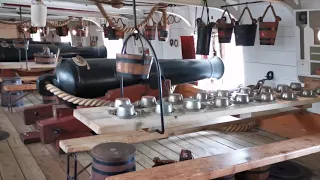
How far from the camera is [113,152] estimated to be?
5.64 feet

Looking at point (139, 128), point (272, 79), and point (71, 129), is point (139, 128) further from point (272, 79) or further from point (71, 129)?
point (272, 79)

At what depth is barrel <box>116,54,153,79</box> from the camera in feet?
6.10

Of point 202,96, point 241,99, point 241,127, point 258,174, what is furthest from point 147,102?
point 241,127

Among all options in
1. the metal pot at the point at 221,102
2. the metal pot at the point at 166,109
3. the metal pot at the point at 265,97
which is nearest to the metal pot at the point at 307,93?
the metal pot at the point at 265,97

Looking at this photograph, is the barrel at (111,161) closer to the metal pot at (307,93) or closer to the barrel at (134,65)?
Answer: the barrel at (134,65)

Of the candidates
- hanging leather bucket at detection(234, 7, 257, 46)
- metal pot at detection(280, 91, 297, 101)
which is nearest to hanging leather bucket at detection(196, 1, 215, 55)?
hanging leather bucket at detection(234, 7, 257, 46)

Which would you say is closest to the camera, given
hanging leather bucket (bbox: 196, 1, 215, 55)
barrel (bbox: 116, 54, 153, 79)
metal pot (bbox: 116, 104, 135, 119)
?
barrel (bbox: 116, 54, 153, 79)

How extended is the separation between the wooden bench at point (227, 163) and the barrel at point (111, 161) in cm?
6

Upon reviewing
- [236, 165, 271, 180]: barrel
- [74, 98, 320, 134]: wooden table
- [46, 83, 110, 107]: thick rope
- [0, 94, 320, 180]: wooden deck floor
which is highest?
[46, 83, 110, 107]: thick rope

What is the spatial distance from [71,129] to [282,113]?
1.94 meters

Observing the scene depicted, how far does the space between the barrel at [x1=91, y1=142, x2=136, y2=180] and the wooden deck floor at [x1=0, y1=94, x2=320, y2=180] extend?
3.53 feet

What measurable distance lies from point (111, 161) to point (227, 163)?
23.5 inches

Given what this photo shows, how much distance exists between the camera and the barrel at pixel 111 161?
1683mm

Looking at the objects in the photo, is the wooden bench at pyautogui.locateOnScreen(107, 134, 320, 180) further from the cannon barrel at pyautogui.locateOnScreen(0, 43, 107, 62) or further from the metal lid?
the cannon barrel at pyautogui.locateOnScreen(0, 43, 107, 62)
